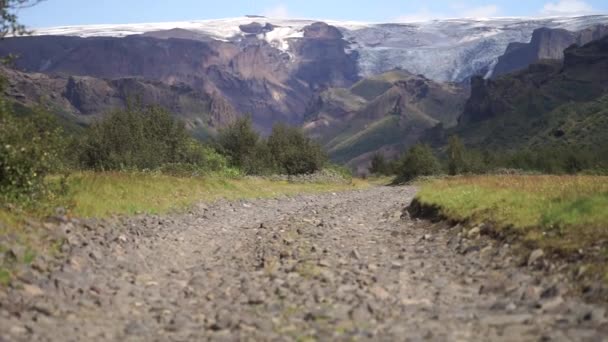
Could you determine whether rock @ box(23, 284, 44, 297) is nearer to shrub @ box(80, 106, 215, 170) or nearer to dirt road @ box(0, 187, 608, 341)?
dirt road @ box(0, 187, 608, 341)

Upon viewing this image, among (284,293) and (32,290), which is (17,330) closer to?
(32,290)

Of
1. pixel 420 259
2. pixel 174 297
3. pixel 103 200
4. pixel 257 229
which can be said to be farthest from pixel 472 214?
pixel 103 200

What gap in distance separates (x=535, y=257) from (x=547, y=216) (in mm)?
3280

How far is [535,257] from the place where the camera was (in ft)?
43.7

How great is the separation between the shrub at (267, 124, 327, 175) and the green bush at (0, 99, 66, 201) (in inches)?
2346

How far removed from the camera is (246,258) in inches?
643

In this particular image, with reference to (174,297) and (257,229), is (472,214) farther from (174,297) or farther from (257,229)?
(174,297)

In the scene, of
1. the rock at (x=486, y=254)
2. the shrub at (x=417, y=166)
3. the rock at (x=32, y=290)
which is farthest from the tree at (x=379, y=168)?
the rock at (x=32, y=290)

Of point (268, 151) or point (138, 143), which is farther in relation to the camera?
point (268, 151)

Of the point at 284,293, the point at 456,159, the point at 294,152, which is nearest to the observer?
the point at 284,293

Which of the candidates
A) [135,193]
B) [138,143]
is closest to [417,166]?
[138,143]

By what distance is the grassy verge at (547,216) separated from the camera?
512 inches

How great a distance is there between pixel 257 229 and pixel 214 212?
20.1 feet

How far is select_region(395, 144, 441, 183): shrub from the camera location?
11056cm
